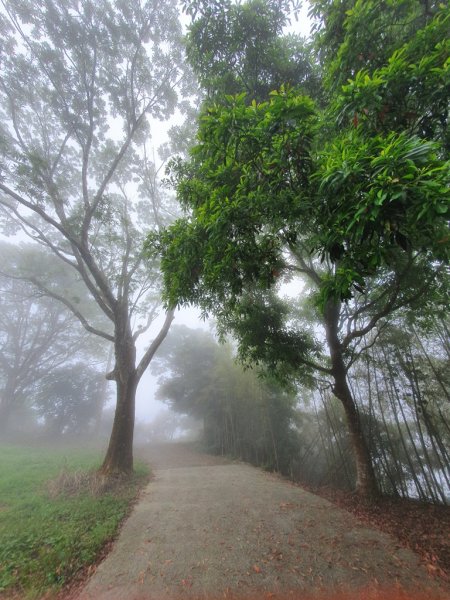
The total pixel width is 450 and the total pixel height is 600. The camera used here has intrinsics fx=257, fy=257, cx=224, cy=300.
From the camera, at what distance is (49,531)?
3.68 meters

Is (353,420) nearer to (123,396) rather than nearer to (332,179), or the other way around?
(332,179)

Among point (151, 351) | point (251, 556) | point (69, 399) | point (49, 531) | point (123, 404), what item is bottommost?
point (251, 556)

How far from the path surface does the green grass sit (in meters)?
0.35

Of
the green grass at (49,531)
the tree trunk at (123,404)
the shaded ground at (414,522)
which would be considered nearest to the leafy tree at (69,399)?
the green grass at (49,531)

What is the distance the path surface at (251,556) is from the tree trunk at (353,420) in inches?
39.3

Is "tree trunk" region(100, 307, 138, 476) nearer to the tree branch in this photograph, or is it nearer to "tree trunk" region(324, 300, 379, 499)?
the tree branch

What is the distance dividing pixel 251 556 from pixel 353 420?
3402mm

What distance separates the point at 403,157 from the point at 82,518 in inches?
240

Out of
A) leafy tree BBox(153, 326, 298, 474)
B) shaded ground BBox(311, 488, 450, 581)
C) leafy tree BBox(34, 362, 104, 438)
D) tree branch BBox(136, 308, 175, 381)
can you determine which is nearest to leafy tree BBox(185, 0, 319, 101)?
tree branch BBox(136, 308, 175, 381)

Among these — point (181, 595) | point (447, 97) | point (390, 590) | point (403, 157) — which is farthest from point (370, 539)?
point (447, 97)

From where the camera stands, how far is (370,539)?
11.7ft

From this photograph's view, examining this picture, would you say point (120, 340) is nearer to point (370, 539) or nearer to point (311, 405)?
point (370, 539)

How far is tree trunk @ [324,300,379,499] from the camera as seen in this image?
5.25 meters

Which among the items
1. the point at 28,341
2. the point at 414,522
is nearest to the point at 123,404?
the point at 414,522
